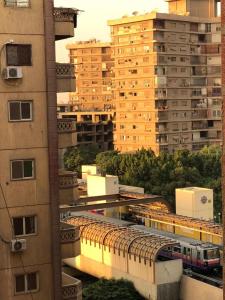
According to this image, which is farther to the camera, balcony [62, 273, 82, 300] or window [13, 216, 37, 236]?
balcony [62, 273, 82, 300]

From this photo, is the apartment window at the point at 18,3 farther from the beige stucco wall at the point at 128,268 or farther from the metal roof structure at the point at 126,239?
the beige stucco wall at the point at 128,268

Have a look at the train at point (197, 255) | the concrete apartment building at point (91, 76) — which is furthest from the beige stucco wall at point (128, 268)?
the concrete apartment building at point (91, 76)

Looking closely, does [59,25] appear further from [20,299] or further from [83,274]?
[83,274]

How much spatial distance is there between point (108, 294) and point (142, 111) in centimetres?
4167

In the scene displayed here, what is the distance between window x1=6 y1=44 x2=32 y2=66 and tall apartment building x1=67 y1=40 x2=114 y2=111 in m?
83.9

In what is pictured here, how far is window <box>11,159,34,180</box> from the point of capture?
551 inches

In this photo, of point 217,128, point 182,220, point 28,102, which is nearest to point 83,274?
point 182,220

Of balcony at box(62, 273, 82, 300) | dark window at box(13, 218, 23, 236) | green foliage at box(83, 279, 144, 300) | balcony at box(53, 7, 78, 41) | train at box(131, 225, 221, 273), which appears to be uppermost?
balcony at box(53, 7, 78, 41)

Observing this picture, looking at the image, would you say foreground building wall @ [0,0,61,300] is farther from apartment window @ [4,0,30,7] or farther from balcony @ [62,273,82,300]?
balcony @ [62,273,82,300]

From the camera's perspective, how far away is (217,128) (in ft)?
234

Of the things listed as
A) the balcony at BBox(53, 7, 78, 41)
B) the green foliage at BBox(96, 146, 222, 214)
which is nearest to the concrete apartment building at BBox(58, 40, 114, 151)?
the green foliage at BBox(96, 146, 222, 214)

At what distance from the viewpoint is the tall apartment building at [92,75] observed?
323ft

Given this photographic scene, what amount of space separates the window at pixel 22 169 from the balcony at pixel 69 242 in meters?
1.49

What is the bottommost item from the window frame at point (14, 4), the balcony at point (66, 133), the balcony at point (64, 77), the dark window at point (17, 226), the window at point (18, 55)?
the dark window at point (17, 226)
